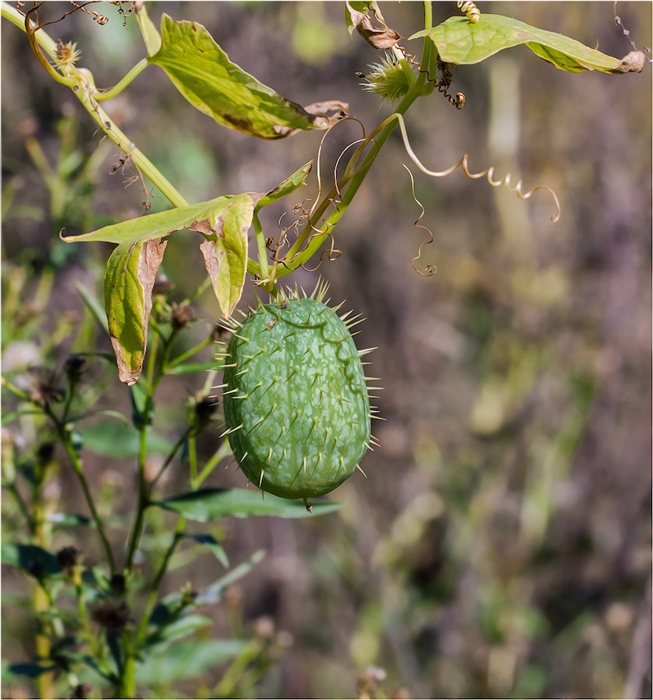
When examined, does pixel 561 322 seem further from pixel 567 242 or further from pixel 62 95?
pixel 62 95

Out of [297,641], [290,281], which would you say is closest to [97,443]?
[290,281]

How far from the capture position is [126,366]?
2.77 feet

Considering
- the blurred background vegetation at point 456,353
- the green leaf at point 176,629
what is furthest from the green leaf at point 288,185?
the blurred background vegetation at point 456,353

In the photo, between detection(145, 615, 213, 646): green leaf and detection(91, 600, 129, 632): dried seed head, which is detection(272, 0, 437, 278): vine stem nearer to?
detection(91, 600, 129, 632): dried seed head

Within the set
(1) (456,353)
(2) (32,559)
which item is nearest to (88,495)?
(2) (32,559)

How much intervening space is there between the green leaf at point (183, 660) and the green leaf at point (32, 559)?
0.34m

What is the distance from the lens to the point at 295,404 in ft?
3.05

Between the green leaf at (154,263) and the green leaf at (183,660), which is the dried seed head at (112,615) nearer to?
the green leaf at (183,660)

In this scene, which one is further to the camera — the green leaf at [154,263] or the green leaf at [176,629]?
the green leaf at [176,629]

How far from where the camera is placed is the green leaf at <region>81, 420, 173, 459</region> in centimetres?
143

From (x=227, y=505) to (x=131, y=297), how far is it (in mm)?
484

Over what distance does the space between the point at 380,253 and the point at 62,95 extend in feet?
4.67

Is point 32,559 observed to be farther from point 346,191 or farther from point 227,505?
point 346,191

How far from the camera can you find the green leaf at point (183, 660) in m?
1.56
